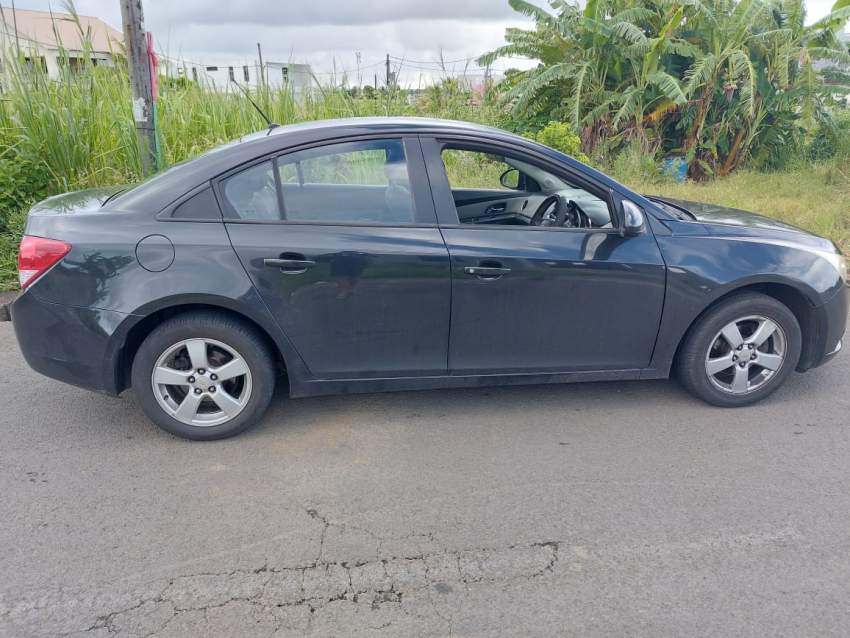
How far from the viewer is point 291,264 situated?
345 cm

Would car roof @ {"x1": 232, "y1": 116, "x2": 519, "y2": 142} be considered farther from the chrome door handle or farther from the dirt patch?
the dirt patch

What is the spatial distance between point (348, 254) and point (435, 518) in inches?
54.4

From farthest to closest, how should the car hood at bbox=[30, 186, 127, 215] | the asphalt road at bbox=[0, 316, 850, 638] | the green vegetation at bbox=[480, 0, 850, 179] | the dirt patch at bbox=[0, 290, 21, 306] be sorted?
the green vegetation at bbox=[480, 0, 850, 179], the dirt patch at bbox=[0, 290, 21, 306], the car hood at bbox=[30, 186, 127, 215], the asphalt road at bbox=[0, 316, 850, 638]

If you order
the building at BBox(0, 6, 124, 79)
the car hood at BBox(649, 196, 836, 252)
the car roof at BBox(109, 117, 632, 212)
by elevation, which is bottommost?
the car hood at BBox(649, 196, 836, 252)

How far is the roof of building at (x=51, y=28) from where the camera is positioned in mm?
7152

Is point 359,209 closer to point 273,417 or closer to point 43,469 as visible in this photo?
point 273,417

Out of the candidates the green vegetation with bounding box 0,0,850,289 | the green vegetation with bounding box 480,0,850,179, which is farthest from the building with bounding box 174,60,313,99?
the green vegetation with bounding box 480,0,850,179

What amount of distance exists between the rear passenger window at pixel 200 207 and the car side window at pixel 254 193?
7 cm

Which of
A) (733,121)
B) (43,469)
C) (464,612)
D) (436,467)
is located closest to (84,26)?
(43,469)

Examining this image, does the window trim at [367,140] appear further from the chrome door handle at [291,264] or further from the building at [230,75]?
the building at [230,75]

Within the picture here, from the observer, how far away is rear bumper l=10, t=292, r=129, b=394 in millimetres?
3414

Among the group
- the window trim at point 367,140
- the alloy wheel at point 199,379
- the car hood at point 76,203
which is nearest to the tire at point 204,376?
the alloy wheel at point 199,379

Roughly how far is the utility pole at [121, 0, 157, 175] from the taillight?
362cm

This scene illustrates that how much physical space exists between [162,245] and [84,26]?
5.56 m
